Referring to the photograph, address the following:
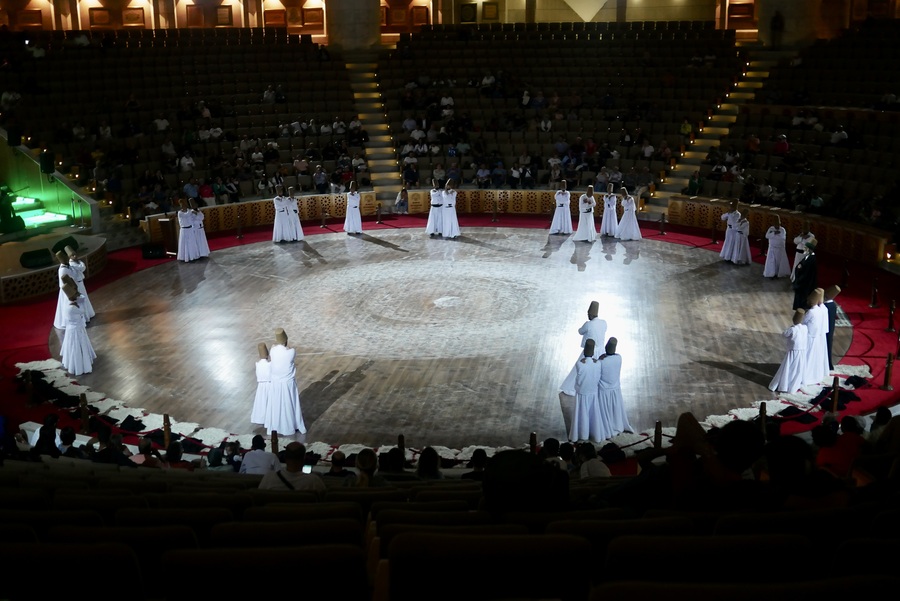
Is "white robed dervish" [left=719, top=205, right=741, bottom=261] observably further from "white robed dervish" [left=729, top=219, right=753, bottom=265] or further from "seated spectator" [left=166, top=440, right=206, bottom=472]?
"seated spectator" [left=166, top=440, right=206, bottom=472]

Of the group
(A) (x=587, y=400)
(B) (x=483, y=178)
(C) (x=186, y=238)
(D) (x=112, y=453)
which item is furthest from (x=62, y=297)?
(B) (x=483, y=178)

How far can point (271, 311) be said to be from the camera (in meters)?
14.9

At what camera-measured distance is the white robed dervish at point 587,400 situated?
9.74 m

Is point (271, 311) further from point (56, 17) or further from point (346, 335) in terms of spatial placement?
point (56, 17)

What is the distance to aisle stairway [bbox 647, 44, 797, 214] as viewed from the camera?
23219 millimetres

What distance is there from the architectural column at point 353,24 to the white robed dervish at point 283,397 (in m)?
21.2

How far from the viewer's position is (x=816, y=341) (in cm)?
1120

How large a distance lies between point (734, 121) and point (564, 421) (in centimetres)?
1644

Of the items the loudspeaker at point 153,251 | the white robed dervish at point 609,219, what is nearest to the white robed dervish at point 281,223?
the loudspeaker at point 153,251

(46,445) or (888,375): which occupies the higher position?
(46,445)

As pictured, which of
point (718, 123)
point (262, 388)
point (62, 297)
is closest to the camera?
point (262, 388)

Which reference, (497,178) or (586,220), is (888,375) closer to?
(586,220)

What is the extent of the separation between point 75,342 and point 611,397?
7226 mm

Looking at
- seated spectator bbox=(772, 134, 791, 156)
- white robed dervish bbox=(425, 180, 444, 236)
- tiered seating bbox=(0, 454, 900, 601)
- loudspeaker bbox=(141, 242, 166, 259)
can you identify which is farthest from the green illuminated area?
tiered seating bbox=(0, 454, 900, 601)
